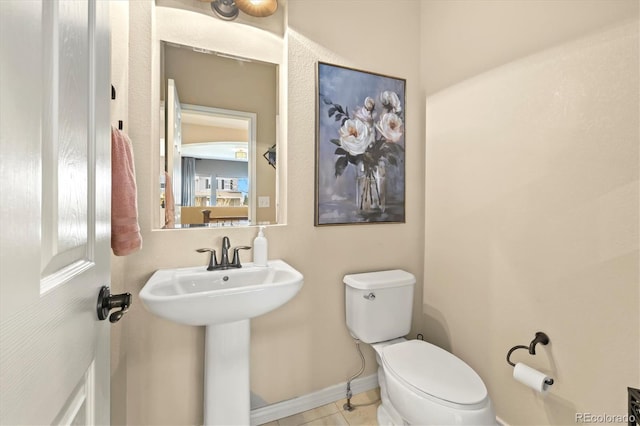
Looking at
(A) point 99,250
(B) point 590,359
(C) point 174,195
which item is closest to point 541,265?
(B) point 590,359

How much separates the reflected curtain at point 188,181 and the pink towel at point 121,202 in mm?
430

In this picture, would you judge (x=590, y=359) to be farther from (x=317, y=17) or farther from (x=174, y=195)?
(x=317, y=17)

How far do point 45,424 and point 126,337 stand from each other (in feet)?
3.33

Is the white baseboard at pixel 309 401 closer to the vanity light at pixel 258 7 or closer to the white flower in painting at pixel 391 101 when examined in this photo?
the white flower in painting at pixel 391 101

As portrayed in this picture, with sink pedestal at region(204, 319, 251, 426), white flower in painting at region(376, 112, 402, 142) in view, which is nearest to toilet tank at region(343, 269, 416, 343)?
sink pedestal at region(204, 319, 251, 426)

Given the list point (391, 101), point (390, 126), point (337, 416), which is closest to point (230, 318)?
point (337, 416)

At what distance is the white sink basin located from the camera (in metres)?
0.97

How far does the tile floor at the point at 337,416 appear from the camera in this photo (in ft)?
4.92

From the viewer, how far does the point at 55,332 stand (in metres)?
0.42

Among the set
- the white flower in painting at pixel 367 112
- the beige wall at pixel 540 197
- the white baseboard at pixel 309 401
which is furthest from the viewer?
the white flower in painting at pixel 367 112

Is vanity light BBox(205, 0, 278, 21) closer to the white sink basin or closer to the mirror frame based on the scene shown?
the mirror frame

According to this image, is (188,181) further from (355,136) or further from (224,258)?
(355,136)

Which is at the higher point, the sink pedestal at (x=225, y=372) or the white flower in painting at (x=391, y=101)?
the white flower in painting at (x=391, y=101)

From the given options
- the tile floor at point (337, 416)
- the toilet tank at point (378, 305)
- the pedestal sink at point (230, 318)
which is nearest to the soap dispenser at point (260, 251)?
the pedestal sink at point (230, 318)
